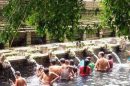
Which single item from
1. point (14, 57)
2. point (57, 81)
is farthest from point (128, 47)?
point (57, 81)

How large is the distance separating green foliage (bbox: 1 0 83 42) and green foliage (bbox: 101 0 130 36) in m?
0.68

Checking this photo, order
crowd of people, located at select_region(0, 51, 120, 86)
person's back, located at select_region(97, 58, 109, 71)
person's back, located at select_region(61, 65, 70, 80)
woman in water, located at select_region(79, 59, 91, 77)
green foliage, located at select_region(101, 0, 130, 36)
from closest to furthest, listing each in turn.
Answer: green foliage, located at select_region(101, 0, 130, 36) → crowd of people, located at select_region(0, 51, 120, 86) → person's back, located at select_region(61, 65, 70, 80) → woman in water, located at select_region(79, 59, 91, 77) → person's back, located at select_region(97, 58, 109, 71)

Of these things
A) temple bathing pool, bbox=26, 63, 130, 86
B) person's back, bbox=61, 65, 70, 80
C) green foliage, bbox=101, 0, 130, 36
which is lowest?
temple bathing pool, bbox=26, 63, 130, 86

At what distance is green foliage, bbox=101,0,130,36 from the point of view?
8.94 m

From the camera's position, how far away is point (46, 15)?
8.66 meters

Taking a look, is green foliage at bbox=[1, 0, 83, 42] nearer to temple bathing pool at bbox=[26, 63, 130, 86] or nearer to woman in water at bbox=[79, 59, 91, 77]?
temple bathing pool at bbox=[26, 63, 130, 86]

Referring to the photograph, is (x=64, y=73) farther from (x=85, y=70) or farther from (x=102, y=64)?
(x=102, y=64)

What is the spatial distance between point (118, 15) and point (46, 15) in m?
1.53

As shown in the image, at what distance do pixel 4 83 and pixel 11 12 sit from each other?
11557 mm

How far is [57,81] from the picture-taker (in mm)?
20203

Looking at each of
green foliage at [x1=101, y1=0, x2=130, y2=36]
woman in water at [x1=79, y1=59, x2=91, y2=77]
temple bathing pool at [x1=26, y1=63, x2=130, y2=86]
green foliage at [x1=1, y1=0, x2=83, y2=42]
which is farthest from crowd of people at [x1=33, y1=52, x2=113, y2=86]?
green foliage at [x1=1, y1=0, x2=83, y2=42]

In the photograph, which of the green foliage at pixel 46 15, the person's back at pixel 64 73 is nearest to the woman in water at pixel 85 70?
the person's back at pixel 64 73

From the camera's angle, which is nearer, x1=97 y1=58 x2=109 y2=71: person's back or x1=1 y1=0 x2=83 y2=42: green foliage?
x1=1 y1=0 x2=83 y2=42: green foliage

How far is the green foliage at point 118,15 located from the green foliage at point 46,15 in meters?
0.68
